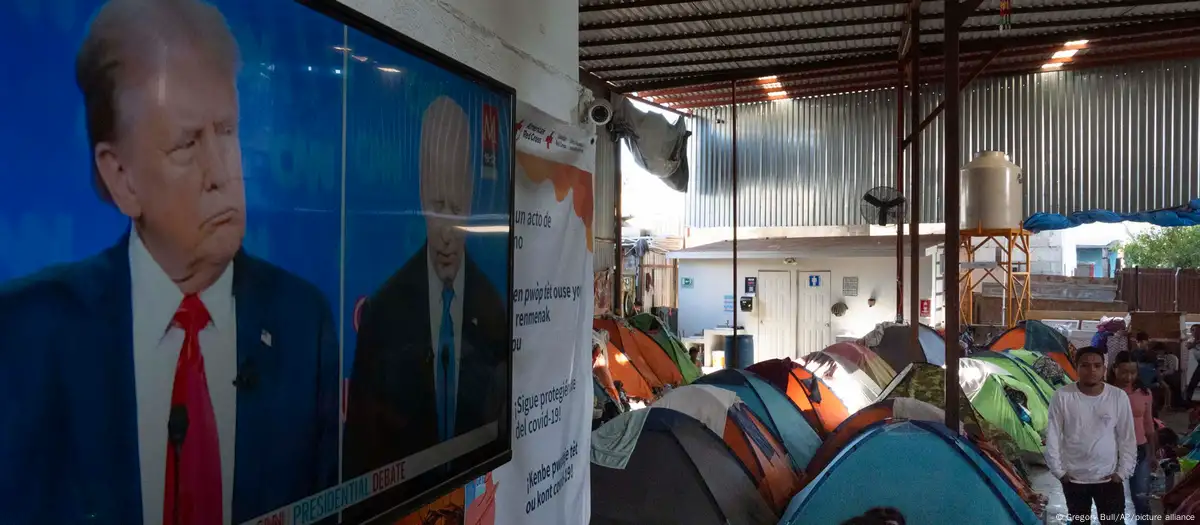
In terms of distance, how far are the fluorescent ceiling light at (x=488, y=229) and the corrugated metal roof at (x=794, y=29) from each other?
7561 mm

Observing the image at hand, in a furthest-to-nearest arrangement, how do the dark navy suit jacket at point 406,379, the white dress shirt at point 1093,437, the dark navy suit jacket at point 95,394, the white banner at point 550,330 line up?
1. the white dress shirt at point 1093,437
2. the white banner at point 550,330
3. the dark navy suit jacket at point 406,379
4. the dark navy suit jacket at point 95,394

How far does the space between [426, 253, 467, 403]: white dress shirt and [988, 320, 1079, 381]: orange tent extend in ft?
34.2

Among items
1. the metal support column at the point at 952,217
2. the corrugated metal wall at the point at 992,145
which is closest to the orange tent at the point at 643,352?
the metal support column at the point at 952,217

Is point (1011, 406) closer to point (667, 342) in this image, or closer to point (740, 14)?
point (667, 342)

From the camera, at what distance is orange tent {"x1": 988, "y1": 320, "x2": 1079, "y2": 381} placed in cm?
1045

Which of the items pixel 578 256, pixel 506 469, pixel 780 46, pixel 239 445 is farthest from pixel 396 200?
pixel 780 46

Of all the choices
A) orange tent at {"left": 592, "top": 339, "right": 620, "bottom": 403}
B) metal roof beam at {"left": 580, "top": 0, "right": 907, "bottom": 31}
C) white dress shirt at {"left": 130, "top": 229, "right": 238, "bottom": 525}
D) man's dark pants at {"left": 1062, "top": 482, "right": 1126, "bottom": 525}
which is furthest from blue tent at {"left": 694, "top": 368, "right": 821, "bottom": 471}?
white dress shirt at {"left": 130, "top": 229, "right": 238, "bottom": 525}

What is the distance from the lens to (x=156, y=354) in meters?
1.04

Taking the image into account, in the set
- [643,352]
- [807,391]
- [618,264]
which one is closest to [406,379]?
[807,391]

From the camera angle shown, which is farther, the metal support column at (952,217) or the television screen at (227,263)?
the metal support column at (952,217)

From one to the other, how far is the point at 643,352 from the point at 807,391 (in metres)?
3.95

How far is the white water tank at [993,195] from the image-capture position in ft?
37.4

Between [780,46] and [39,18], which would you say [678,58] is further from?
[39,18]

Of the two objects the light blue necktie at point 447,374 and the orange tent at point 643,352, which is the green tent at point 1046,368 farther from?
the light blue necktie at point 447,374
